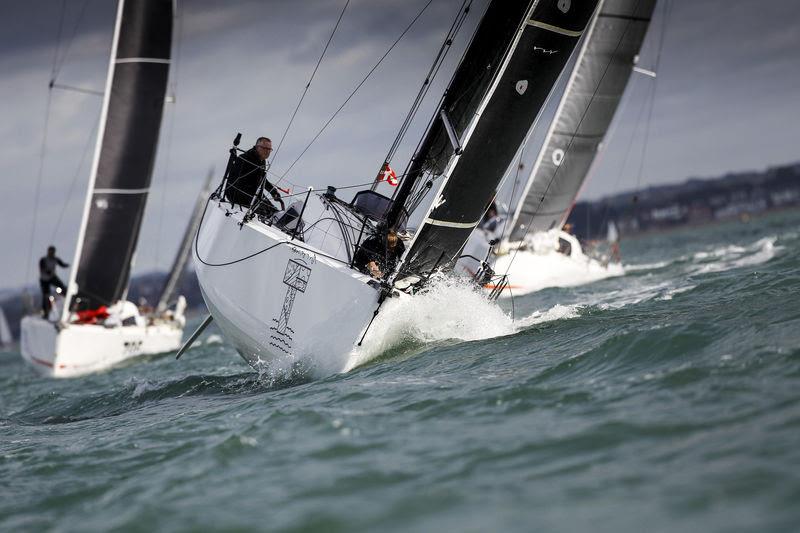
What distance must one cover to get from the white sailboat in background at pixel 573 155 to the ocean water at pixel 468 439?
30.4 ft

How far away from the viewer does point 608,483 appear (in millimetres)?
3955

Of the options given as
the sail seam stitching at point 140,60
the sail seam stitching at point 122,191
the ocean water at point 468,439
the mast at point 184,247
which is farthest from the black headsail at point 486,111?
the mast at point 184,247

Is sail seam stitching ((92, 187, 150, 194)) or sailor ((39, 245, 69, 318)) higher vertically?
sail seam stitching ((92, 187, 150, 194))

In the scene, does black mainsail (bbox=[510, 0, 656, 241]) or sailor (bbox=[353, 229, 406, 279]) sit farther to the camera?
black mainsail (bbox=[510, 0, 656, 241])

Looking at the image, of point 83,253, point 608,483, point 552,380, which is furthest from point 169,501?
point 83,253

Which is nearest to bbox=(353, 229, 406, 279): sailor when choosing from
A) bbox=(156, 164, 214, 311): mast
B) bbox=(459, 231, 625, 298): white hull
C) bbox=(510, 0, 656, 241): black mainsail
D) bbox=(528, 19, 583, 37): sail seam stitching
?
bbox=(528, 19, 583, 37): sail seam stitching

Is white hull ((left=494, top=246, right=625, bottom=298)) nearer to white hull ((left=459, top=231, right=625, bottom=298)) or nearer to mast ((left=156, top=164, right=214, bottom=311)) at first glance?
white hull ((left=459, top=231, right=625, bottom=298))

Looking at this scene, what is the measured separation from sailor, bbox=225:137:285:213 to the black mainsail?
9.20m

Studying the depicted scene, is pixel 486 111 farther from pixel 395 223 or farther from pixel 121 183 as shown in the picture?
pixel 121 183

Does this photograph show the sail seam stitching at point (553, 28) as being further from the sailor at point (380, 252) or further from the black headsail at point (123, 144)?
the black headsail at point (123, 144)

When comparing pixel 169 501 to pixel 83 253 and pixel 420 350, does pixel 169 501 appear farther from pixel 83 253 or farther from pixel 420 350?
pixel 83 253

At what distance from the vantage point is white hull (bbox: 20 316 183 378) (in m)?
16.5

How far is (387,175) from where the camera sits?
30.7ft

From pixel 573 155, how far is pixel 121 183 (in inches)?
352
